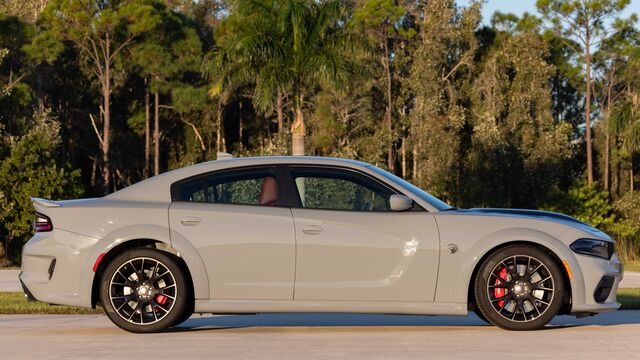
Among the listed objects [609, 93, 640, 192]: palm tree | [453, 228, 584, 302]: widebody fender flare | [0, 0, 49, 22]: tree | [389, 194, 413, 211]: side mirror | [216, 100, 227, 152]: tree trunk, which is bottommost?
[453, 228, 584, 302]: widebody fender flare

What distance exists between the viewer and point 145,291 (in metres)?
10.0

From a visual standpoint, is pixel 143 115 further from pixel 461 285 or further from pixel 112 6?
pixel 461 285

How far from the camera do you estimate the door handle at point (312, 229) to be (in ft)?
32.4

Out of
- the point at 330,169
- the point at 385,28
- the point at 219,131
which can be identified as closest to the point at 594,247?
the point at 330,169

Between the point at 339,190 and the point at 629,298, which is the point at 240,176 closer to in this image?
the point at 339,190

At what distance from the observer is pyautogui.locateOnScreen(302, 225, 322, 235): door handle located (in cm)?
989

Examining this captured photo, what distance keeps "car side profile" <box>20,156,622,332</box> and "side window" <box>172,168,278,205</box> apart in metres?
0.01

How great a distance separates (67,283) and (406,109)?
57.3m

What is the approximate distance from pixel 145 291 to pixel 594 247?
3785mm

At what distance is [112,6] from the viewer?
214 ft

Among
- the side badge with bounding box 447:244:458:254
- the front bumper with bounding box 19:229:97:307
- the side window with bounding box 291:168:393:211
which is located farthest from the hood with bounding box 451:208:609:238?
the front bumper with bounding box 19:229:97:307

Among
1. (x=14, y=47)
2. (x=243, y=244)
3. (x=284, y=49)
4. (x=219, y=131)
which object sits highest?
(x=14, y=47)

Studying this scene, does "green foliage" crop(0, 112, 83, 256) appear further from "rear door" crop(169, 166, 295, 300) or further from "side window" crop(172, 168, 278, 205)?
"rear door" crop(169, 166, 295, 300)

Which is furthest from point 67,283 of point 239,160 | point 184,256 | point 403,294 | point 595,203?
point 595,203
